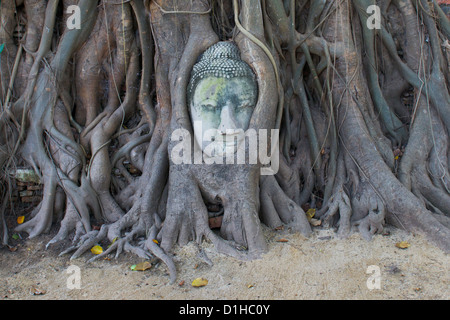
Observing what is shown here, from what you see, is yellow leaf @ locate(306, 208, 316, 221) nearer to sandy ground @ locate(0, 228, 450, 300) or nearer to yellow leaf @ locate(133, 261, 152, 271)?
sandy ground @ locate(0, 228, 450, 300)

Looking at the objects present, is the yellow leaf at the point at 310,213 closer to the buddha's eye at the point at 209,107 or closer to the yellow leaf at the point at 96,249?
the buddha's eye at the point at 209,107

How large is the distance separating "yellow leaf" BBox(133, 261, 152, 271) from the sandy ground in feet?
0.09

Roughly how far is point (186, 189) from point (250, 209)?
52cm

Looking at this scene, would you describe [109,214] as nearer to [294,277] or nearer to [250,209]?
[250,209]

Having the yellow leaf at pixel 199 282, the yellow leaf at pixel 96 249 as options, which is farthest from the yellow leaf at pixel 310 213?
the yellow leaf at pixel 96 249

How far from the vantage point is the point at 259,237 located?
262 cm

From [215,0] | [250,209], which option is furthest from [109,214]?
[215,0]

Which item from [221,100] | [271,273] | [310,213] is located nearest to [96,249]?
[271,273]

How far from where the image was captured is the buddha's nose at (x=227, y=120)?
2672mm

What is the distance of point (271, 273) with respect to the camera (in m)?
2.35

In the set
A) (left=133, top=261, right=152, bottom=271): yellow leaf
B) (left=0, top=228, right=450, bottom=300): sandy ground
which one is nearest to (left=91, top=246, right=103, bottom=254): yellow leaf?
(left=0, top=228, right=450, bottom=300): sandy ground

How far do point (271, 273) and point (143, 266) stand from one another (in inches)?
34.5

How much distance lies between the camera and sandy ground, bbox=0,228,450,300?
218cm

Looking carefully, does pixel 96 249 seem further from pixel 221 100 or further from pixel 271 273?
pixel 221 100
